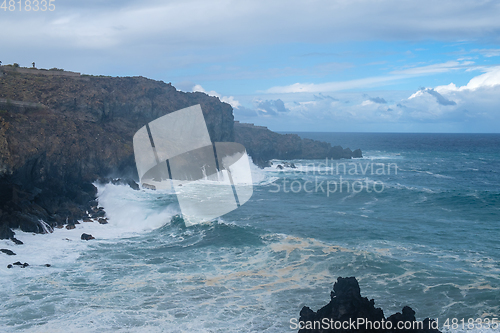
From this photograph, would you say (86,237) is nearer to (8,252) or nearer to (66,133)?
(8,252)

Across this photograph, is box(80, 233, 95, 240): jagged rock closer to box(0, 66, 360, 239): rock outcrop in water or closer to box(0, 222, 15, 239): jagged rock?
box(0, 66, 360, 239): rock outcrop in water

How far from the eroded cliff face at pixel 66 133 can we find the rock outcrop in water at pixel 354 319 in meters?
19.7

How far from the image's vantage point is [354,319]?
12164 millimetres

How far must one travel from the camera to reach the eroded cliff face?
29.5 metres

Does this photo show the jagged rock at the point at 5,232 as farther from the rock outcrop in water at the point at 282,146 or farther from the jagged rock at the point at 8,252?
the rock outcrop in water at the point at 282,146

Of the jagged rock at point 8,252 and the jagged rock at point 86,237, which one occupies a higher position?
the jagged rock at point 8,252

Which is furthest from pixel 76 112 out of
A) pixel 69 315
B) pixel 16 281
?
pixel 69 315

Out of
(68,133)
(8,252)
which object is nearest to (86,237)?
(8,252)

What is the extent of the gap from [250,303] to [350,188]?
3362 centimetres

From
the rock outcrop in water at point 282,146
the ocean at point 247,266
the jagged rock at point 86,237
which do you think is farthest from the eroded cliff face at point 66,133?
the rock outcrop in water at point 282,146

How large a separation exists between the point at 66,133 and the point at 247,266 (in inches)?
1172

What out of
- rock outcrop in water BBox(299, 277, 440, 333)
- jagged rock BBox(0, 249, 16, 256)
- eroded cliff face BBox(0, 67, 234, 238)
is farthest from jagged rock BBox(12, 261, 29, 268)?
rock outcrop in water BBox(299, 277, 440, 333)

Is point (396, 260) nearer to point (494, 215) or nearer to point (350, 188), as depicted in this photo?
point (494, 215)

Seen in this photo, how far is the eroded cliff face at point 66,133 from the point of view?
2945cm
